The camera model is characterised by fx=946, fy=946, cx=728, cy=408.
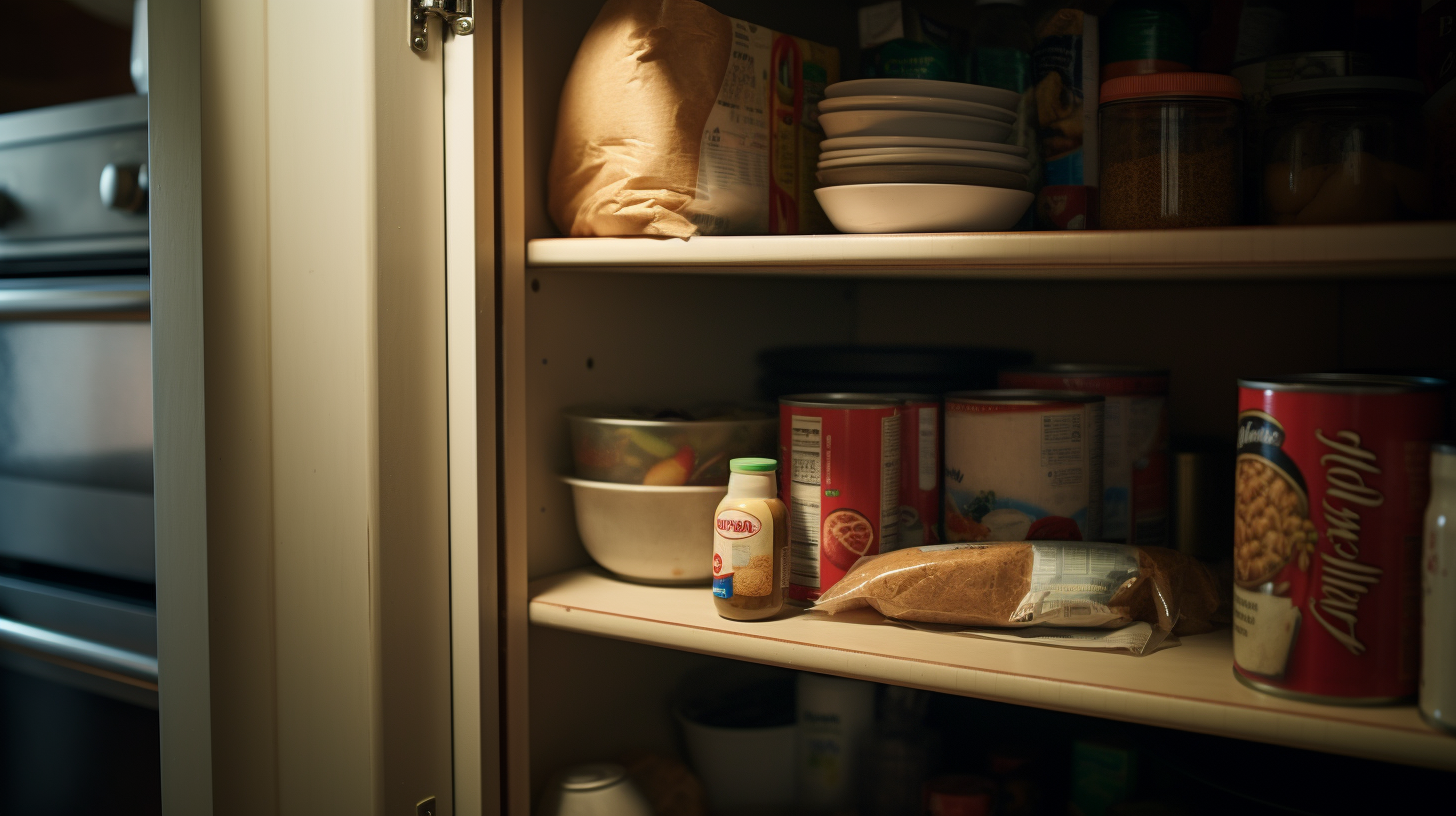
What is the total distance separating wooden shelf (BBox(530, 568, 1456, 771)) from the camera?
0.64 m

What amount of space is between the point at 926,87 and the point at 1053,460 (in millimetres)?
354

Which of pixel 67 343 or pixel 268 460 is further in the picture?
pixel 67 343

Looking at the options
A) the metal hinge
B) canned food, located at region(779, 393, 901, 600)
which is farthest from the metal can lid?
the metal hinge

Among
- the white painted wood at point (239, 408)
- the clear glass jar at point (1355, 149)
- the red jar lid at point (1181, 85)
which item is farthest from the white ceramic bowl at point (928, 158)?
the white painted wood at point (239, 408)

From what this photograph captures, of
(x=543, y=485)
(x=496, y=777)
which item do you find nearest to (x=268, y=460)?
(x=543, y=485)

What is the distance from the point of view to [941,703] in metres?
1.27

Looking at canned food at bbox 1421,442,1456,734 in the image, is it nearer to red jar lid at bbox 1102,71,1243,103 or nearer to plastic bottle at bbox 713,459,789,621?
red jar lid at bbox 1102,71,1243,103

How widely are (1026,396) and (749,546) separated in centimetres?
31

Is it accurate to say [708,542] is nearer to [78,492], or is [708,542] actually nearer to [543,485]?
[543,485]

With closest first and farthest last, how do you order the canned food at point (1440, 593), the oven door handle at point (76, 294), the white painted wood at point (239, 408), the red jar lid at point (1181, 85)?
the canned food at point (1440, 593) → the red jar lid at point (1181, 85) → the white painted wood at point (239, 408) → the oven door handle at point (76, 294)

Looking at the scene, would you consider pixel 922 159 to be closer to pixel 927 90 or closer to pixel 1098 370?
pixel 927 90

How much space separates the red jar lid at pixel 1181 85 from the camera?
75 cm

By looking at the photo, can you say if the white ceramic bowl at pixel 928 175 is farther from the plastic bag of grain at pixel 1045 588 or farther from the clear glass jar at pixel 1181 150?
the plastic bag of grain at pixel 1045 588

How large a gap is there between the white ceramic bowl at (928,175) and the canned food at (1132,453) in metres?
0.24
